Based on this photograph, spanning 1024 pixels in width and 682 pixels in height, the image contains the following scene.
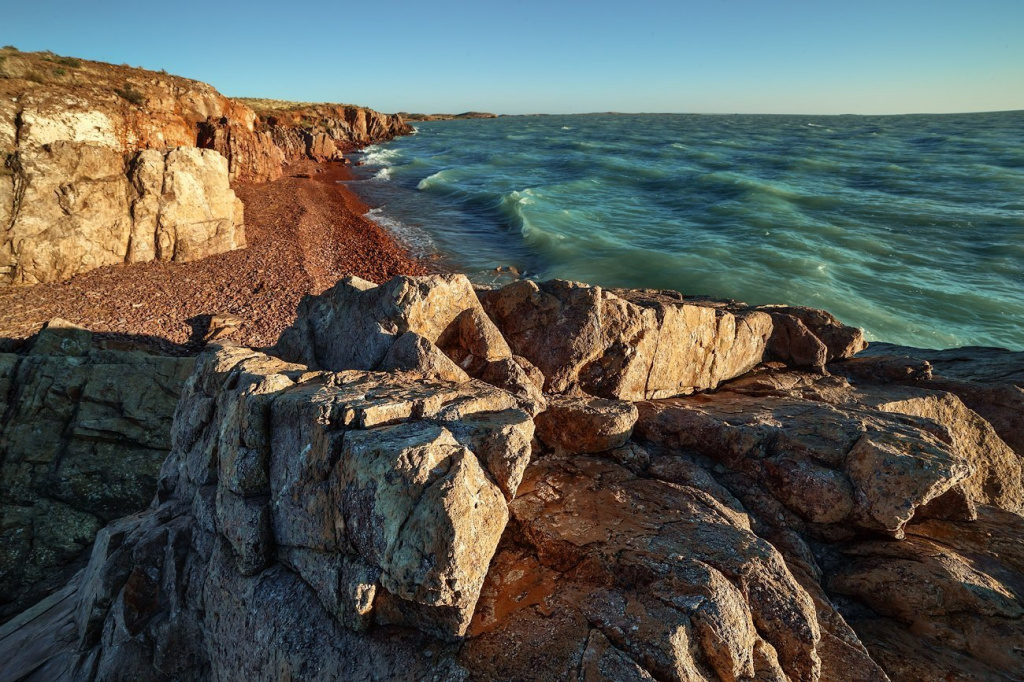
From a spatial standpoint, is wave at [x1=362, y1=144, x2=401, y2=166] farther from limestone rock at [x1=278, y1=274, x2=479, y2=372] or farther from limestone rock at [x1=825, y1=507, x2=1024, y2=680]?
limestone rock at [x1=825, y1=507, x2=1024, y2=680]

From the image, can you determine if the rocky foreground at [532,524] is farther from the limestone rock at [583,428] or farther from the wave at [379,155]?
the wave at [379,155]

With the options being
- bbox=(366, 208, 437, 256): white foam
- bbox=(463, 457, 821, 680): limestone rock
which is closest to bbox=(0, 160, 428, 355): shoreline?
bbox=(366, 208, 437, 256): white foam

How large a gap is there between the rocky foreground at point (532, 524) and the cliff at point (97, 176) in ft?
58.0

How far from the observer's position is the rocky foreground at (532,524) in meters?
4.82

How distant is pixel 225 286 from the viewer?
22.6 meters

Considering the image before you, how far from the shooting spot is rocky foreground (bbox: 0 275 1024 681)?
4.82 m

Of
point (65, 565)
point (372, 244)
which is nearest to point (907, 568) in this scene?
point (65, 565)

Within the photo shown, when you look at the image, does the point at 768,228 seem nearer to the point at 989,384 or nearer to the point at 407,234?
the point at 407,234

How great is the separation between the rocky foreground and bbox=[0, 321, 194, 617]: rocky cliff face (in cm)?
195

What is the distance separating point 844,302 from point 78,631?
34286 millimetres

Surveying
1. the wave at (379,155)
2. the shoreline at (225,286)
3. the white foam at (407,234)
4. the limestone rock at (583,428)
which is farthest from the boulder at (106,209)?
the wave at (379,155)

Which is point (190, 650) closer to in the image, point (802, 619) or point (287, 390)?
point (287, 390)

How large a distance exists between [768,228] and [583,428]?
134 ft

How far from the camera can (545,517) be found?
6.05 meters
